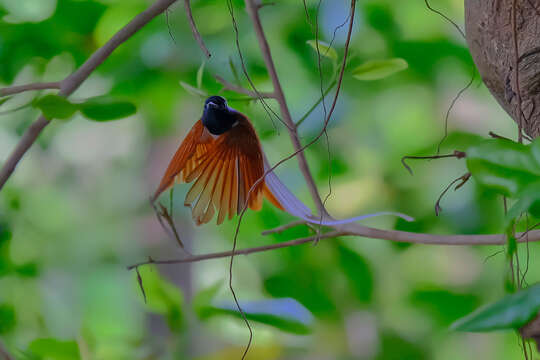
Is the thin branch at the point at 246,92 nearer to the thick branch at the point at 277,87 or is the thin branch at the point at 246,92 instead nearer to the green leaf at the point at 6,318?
the thick branch at the point at 277,87

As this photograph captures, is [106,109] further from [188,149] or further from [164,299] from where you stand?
[164,299]

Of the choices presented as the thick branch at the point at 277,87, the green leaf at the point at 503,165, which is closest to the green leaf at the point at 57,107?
the thick branch at the point at 277,87

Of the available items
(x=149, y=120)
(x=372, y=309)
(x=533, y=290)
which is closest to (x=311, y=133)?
(x=372, y=309)

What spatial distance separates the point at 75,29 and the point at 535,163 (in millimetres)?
722

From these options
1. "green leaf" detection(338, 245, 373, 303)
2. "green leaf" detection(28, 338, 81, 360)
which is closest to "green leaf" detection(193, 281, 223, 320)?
A: "green leaf" detection(28, 338, 81, 360)

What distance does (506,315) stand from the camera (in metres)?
0.25

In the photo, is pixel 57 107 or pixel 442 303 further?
pixel 442 303

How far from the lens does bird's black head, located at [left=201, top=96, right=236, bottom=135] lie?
1.18 ft

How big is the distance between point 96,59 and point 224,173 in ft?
0.39

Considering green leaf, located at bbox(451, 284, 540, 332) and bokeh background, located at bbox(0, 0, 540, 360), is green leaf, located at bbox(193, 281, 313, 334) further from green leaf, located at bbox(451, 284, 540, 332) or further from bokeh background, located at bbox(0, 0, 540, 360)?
green leaf, located at bbox(451, 284, 540, 332)

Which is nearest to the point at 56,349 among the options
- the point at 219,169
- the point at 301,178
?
the point at 219,169

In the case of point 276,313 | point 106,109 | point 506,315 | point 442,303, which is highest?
point 106,109

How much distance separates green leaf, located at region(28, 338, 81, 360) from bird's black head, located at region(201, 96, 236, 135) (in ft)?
1.09

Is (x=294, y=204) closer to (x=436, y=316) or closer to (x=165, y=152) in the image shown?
(x=436, y=316)
